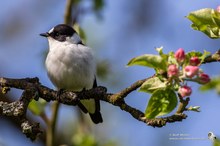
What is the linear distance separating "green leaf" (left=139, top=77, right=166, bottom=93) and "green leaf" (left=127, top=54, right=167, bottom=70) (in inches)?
2.6

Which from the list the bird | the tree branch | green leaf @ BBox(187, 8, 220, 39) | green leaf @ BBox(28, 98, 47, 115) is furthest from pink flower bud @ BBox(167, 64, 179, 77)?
the bird

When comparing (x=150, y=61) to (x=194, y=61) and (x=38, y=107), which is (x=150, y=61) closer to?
(x=194, y=61)

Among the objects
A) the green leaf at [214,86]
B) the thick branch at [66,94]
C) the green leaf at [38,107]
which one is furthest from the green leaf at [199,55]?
the green leaf at [38,107]

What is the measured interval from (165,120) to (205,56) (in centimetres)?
34

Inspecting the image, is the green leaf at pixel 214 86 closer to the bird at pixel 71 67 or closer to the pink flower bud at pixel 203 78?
the pink flower bud at pixel 203 78

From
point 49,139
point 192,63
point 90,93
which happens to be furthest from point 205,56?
point 49,139

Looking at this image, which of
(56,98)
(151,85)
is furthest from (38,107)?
(151,85)

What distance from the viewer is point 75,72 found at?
15.0 feet

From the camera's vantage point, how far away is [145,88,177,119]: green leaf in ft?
5.87

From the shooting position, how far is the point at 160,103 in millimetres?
1786

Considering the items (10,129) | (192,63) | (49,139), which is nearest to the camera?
(192,63)

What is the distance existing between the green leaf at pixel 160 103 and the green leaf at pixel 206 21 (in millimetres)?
322

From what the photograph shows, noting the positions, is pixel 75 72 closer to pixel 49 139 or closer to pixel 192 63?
pixel 49 139

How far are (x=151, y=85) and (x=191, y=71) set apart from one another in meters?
0.20
